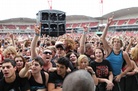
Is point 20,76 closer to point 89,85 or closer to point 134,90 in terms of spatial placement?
point 89,85

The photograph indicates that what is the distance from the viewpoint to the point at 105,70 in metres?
3.74

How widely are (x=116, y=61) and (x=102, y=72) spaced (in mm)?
403

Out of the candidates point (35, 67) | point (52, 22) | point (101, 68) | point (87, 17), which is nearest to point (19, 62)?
point (35, 67)

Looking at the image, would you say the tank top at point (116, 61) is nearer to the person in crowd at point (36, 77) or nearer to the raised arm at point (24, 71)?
the person in crowd at point (36, 77)

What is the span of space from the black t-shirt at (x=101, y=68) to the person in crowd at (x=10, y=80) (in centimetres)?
122

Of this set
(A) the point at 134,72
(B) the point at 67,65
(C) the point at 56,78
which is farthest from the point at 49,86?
(A) the point at 134,72

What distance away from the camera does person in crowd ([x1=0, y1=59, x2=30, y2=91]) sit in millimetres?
2862

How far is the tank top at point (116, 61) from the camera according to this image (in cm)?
396

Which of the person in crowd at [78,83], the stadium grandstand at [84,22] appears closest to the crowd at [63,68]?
the person in crowd at [78,83]

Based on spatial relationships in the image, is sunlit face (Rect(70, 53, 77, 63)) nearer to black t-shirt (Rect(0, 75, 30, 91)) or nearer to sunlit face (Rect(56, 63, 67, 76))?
sunlit face (Rect(56, 63, 67, 76))

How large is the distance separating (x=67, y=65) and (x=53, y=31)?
13600 mm

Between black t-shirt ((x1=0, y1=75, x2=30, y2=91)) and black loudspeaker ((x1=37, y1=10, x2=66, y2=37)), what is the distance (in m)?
13.4

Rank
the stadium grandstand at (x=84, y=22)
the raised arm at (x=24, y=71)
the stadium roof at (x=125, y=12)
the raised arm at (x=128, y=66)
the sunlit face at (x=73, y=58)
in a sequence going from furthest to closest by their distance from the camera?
the stadium roof at (x=125, y=12) → the stadium grandstand at (x=84, y=22) → the raised arm at (x=128, y=66) → the sunlit face at (x=73, y=58) → the raised arm at (x=24, y=71)

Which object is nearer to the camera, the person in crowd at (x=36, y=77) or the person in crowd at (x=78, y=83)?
the person in crowd at (x=78, y=83)
